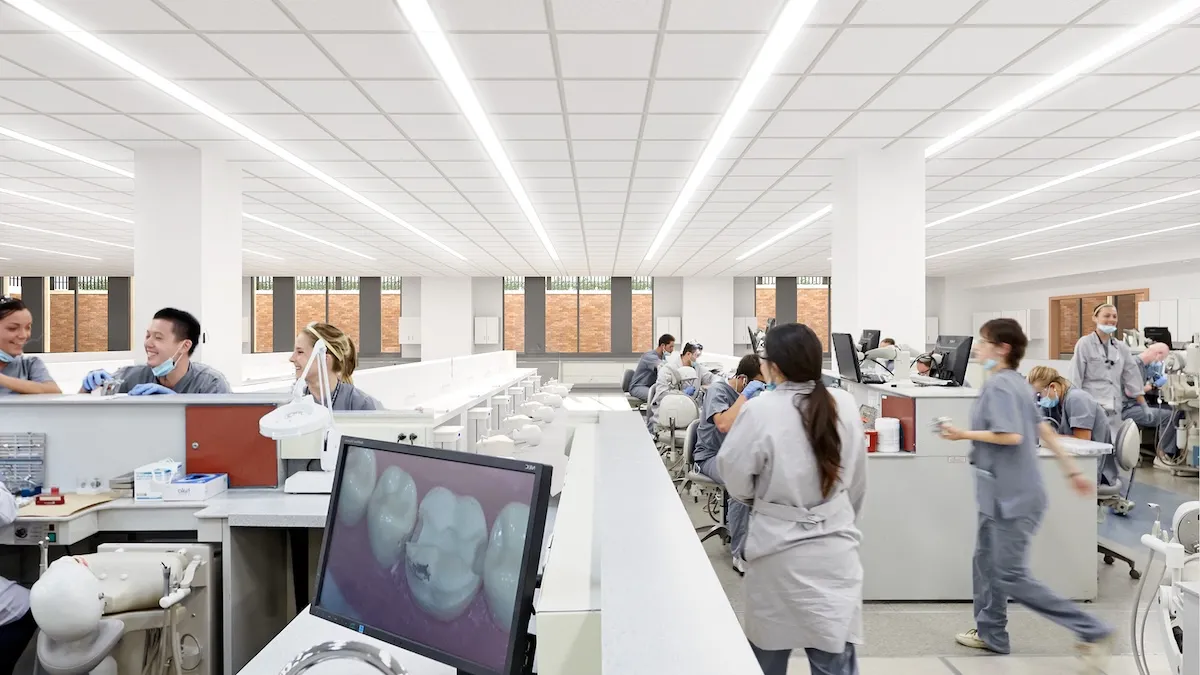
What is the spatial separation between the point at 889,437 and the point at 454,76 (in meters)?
2.97

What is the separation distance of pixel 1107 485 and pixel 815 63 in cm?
294

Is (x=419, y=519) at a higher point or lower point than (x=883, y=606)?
higher

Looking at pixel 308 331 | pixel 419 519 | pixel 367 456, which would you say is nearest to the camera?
pixel 419 519

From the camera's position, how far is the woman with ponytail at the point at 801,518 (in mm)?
2078

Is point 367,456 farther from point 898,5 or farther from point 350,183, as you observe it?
point 350,183

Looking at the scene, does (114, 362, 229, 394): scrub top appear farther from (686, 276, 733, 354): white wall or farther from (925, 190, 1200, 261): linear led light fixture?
(686, 276, 733, 354): white wall

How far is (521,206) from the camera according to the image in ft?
25.2

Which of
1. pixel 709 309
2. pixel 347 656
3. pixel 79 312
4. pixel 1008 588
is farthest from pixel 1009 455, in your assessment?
pixel 79 312

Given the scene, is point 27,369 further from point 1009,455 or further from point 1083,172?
point 1083,172

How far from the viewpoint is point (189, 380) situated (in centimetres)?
329

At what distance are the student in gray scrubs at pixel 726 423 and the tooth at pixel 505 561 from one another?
264 centimetres

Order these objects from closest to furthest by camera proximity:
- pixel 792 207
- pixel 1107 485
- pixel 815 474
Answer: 1. pixel 815 474
2. pixel 1107 485
3. pixel 792 207

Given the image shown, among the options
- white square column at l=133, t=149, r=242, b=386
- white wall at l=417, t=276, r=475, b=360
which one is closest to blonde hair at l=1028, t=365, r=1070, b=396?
white square column at l=133, t=149, r=242, b=386

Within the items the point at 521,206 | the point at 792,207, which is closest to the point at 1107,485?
the point at 792,207
